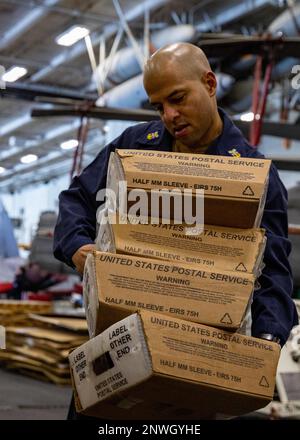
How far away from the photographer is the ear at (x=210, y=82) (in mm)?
2027

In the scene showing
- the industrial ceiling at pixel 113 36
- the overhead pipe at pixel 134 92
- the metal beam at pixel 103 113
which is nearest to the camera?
the metal beam at pixel 103 113

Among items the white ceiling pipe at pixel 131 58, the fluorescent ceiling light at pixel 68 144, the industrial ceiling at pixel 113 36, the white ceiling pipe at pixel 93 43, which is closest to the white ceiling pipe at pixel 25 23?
the industrial ceiling at pixel 113 36

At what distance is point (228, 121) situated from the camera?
2143 millimetres

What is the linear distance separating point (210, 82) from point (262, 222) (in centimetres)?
42

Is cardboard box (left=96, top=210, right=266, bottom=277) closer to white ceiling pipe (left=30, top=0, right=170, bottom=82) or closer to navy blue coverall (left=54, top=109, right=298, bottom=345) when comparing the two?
navy blue coverall (left=54, top=109, right=298, bottom=345)

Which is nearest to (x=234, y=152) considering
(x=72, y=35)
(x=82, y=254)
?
(x=82, y=254)

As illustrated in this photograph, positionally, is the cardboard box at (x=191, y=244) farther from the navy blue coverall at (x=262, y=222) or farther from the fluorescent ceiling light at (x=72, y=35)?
the fluorescent ceiling light at (x=72, y=35)

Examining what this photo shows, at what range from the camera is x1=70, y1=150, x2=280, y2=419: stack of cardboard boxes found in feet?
5.41

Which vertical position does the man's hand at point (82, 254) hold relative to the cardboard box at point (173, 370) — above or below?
above

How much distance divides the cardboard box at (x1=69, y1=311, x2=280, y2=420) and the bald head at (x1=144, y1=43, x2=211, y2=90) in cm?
69

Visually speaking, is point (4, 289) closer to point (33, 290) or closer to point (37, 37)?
point (33, 290)

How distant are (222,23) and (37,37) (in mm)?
3500

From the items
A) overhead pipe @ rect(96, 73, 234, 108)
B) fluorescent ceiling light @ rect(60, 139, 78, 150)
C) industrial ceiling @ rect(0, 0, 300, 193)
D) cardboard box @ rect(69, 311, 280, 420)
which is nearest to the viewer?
cardboard box @ rect(69, 311, 280, 420)

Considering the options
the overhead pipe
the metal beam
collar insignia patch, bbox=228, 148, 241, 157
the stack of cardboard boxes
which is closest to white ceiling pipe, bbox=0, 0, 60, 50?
the overhead pipe
